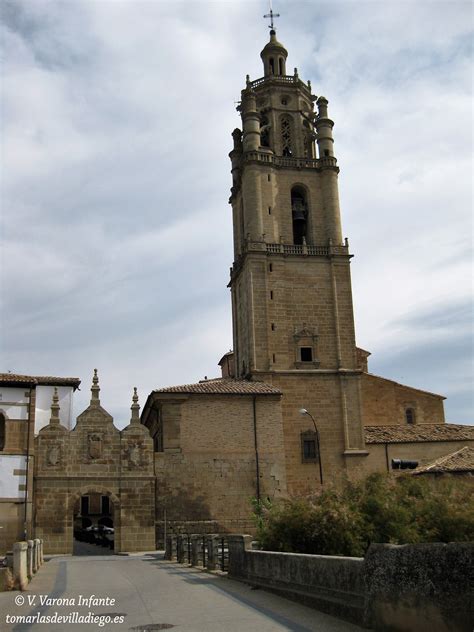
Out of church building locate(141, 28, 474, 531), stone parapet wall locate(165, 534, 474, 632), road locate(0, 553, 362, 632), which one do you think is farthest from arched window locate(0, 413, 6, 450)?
stone parapet wall locate(165, 534, 474, 632)

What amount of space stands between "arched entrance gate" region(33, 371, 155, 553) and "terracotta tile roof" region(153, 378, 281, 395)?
3.21 m

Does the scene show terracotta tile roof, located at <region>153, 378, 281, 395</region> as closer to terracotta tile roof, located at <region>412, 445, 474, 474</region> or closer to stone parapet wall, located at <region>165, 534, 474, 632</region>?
terracotta tile roof, located at <region>412, 445, 474, 474</region>

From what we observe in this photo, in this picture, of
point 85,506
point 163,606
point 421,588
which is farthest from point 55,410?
point 85,506

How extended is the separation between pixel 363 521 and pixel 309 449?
A: 2167cm

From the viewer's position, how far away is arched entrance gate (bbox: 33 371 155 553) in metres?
31.2

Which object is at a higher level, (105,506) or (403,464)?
(403,464)

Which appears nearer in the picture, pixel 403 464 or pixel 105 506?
pixel 403 464

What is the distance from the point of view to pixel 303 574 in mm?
11812

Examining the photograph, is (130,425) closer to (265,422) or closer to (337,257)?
(265,422)

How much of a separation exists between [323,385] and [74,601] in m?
27.3

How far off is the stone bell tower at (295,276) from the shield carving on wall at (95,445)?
9672 mm

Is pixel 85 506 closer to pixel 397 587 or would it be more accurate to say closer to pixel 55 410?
pixel 55 410

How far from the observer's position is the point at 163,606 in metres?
12.1

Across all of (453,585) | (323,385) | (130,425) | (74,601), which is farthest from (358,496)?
(323,385)
